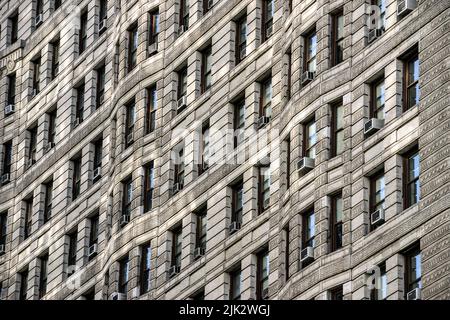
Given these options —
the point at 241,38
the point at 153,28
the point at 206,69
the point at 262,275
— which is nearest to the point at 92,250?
the point at 153,28

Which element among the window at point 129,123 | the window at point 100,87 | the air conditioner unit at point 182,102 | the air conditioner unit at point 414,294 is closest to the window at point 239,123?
the air conditioner unit at point 182,102

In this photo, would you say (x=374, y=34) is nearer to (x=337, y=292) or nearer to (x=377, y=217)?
(x=377, y=217)

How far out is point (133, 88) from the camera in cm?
8869

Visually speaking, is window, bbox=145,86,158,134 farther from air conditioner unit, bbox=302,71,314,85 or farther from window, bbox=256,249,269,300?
air conditioner unit, bbox=302,71,314,85

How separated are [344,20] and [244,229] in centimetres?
845

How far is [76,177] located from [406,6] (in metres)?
25.9

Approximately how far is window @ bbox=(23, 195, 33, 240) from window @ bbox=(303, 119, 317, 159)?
24316 mm

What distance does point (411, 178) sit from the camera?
70562 mm

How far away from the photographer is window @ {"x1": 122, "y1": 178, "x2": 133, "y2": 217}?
3442 inches

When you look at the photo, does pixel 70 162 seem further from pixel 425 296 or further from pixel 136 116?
pixel 425 296

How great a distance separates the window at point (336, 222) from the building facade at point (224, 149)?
0.23 feet

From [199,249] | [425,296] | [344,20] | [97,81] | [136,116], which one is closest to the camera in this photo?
[425,296]

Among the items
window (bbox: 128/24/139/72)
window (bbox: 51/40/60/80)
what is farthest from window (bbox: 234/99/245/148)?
window (bbox: 51/40/60/80)

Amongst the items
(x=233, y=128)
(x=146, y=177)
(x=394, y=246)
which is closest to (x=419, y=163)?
(x=394, y=246)
